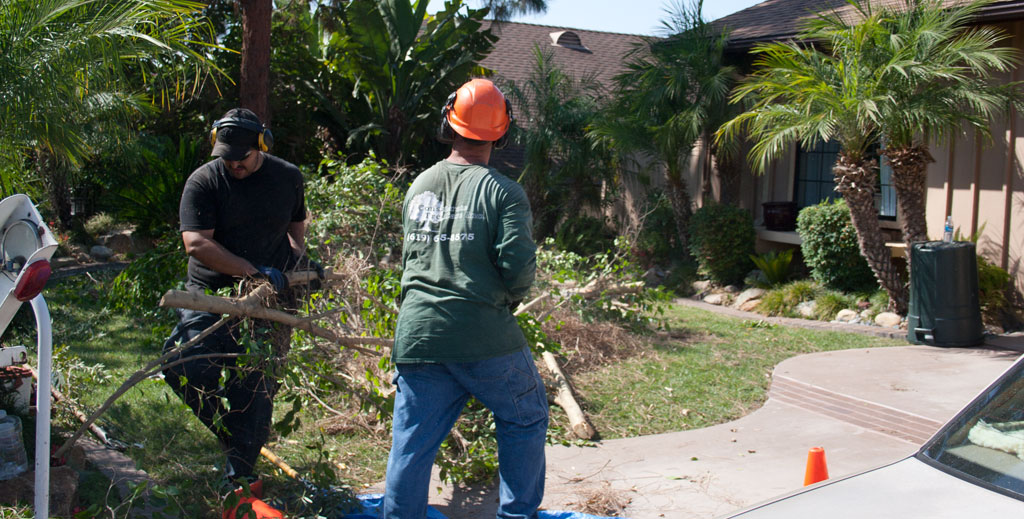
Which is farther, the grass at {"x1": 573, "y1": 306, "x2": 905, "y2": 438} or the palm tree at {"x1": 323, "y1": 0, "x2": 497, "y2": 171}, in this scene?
the palm tree at {"x1": 323, "y1": 0, "x2": 497, "y2": 171}

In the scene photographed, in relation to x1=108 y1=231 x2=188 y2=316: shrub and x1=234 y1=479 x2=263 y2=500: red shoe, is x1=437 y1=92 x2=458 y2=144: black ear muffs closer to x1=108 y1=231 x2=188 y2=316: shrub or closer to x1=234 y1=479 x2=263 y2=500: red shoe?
x1=234 y1=479 x2=263 y2=500: red shoe

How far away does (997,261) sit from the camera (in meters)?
9.33

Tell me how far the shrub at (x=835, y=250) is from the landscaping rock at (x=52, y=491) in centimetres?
884

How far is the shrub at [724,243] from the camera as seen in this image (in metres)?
11.9

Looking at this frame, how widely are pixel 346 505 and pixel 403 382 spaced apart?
0.98 meters

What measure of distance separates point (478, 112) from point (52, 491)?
2355 millimetres

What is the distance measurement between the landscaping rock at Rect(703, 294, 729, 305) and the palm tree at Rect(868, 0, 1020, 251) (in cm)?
304

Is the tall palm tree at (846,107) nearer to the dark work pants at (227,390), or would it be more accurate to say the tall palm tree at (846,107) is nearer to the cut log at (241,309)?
the cut log at (241,309)

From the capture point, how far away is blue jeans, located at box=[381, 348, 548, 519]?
323 cm

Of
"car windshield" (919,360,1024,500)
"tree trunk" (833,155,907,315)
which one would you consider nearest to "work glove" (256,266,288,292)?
"car windshield" (919,360,1024,500)

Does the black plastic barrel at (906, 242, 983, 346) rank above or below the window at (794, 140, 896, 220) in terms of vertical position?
below

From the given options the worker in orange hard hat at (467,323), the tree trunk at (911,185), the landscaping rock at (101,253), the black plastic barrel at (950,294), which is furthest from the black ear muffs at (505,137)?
the landscaping rock at (101,253)

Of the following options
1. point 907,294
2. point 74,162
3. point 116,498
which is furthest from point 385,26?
point 116,498

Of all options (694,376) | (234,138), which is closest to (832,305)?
(694,376)
